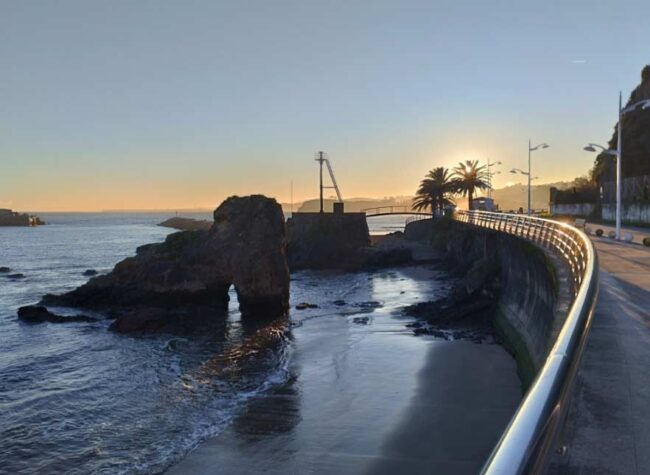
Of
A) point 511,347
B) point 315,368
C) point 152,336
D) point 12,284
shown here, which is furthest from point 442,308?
point 12,284

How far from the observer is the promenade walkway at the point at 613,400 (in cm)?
410

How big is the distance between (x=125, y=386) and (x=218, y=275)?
15.3 m

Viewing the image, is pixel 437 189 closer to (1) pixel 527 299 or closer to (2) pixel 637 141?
(2) pixel 637 141

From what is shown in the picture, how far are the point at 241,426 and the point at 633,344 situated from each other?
9.17 metres

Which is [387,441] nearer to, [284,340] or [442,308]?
[284,340]

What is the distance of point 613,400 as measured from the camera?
5.37 metres

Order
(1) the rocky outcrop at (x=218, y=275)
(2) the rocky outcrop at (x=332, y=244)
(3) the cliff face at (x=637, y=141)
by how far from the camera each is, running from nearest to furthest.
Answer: (1) the rocky outcrop at (x=218, y=275) → (2) the rocky outcrop at (x=332, y=244) → (3) the cliff face at (x=637, y=141)

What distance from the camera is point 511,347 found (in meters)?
19.6

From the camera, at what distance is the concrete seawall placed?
1491 centimetres

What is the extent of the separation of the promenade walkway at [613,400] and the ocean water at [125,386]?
8.99 m

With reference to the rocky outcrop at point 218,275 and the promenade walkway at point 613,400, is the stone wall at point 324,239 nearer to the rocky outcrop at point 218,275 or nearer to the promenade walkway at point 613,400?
the rocky outcrop at point 218,275

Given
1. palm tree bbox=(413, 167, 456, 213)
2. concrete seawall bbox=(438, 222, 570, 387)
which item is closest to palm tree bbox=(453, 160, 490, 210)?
palm tree bbox=(413, 167, 456, 213)

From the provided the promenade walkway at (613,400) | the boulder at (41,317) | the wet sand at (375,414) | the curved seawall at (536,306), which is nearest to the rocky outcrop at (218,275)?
the boulder at (41,317)

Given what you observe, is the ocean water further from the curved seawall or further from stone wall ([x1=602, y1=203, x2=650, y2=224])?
stone wall ([x1=602, y1=203, x2=650, y2=224])
